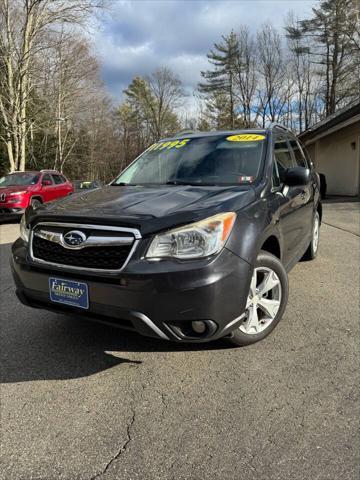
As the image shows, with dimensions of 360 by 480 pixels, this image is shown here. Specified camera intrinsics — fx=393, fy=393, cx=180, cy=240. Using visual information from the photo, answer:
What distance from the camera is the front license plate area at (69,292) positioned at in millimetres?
2570

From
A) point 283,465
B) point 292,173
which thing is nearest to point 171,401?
point 283,465

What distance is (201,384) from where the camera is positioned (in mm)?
2686

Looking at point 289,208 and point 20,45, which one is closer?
point 289,208

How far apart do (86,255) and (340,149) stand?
1805 cm

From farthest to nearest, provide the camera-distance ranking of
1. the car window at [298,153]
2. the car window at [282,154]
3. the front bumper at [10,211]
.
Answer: the front bumper at [10,211] < the car window at [298,153] < the car window at [282,154]

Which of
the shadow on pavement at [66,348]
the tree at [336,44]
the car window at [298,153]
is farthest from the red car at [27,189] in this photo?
the tree at [336,44]

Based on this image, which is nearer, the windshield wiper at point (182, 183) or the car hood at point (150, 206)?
the car hood at point (150, 206)

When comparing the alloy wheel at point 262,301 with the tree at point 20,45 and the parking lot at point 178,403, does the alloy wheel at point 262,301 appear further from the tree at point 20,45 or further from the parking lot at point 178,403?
the tree at point 20,45

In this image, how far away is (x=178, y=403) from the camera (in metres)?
2.49

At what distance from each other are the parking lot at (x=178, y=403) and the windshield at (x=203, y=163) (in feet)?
4.75

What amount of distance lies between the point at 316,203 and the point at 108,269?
13.2 feet

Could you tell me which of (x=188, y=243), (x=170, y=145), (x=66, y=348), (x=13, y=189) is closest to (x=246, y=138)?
(x=170, y=145)

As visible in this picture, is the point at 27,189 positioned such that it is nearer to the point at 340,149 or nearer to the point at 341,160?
the point at 341,160

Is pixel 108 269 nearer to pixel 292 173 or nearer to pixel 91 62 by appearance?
pixel 292 173
